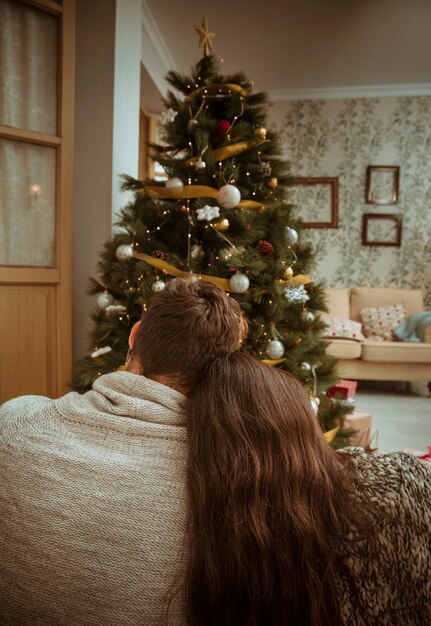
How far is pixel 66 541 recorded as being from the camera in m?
0.64

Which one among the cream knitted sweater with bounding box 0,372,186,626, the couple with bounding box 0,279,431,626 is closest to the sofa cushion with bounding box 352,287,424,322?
the couple with bounding box 0,279,431,626

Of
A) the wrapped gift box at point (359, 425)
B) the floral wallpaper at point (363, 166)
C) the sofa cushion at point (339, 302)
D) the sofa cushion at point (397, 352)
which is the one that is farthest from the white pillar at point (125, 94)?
the sofa cushion at point (339, 302)

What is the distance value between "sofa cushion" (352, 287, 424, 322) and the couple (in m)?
4.58

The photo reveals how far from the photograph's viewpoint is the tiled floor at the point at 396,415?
9.99 ft

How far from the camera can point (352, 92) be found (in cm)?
530

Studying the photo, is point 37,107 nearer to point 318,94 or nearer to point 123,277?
point 123,277

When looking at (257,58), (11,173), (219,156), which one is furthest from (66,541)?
(257,58)

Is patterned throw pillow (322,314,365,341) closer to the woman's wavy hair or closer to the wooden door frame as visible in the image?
the wooden door frame

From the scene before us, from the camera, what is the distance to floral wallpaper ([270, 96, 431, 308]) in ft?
17.5

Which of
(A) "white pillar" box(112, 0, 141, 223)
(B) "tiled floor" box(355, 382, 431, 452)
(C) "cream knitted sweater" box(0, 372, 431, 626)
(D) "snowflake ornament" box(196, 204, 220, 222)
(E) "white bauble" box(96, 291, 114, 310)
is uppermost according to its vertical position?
(A) "white pillar" box(112, 0, 141, 223)

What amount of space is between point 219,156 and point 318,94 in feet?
13.7

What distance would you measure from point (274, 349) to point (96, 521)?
1.21 meters

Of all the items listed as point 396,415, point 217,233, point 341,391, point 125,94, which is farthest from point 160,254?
point 396,415

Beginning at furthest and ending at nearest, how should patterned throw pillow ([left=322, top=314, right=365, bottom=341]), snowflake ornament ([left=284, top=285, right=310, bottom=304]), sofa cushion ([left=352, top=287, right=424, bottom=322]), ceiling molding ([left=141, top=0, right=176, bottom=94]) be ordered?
sofa cushion ([left=352, top=287, right=424, bottom=322]), patterned throw pillow ([left=322, top=314, right=365, bottom=341]), ceiling molding ([left=141, top=0, right=176, bottom=94]), snowflake ornament ([left=284, top=285, right=310, bottom=304])
